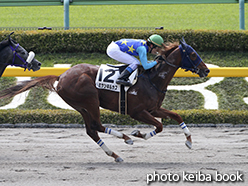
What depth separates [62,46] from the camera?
31.5ft

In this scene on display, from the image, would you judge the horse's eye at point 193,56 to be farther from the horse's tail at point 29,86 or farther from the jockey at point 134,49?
the horse's tail at point 29,86

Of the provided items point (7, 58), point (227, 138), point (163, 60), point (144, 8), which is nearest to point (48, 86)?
point (7, 58)

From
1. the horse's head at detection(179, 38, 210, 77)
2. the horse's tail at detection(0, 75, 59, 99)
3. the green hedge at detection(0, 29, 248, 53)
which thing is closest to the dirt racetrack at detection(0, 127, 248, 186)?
the horse's tail at detection(0, 75, 59, 99)

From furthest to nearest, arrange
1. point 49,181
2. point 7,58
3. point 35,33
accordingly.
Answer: point 35,33 < point 7,58 < point 49,181

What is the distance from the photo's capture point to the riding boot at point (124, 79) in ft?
17.0

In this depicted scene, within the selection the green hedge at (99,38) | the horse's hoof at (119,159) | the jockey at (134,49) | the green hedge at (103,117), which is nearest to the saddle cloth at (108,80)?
the jockey at (134,49)

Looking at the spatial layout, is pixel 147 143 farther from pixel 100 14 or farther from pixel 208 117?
pixel 100 14

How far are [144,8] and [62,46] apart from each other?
7990 mm

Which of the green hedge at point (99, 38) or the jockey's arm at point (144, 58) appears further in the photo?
the green hedge at point (99, 38)

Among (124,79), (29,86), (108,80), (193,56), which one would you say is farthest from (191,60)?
(29,86)

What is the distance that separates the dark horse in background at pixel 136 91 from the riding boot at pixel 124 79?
13 cm

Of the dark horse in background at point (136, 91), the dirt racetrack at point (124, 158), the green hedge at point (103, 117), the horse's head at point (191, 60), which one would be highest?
the horse's head at point (191, 60)

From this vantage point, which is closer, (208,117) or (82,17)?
(208,117)

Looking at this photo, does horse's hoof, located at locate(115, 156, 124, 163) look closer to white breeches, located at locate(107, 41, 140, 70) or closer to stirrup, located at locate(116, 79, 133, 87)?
stirrup, located at locate(116, 79, 133, 87)
